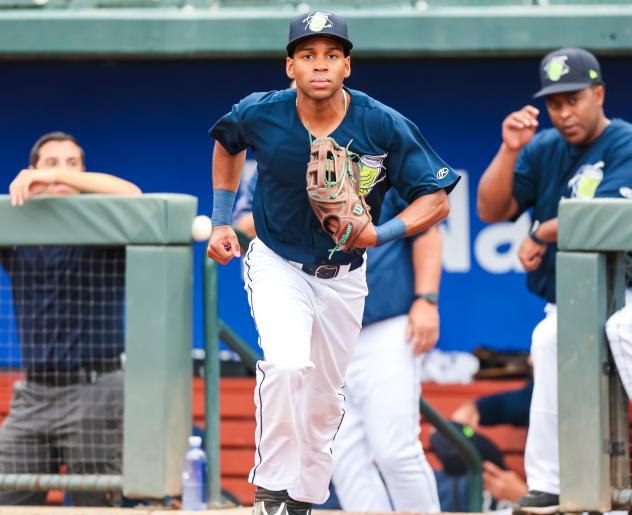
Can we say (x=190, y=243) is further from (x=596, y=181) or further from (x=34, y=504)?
(x=596, y=181)

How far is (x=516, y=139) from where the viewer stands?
4.80 m

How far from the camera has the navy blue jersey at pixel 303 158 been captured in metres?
3.74

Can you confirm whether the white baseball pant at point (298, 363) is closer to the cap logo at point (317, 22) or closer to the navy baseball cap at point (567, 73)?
the cap logo at point (317, 22)

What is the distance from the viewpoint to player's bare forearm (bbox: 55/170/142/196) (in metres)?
4.60

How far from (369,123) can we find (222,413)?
289cm

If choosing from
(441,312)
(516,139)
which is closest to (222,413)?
(441,312)

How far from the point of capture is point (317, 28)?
142 inches

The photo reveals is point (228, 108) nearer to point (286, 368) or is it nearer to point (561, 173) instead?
point (561, 173)

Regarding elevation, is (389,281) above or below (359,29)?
below

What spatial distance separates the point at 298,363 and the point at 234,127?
75 centimetres

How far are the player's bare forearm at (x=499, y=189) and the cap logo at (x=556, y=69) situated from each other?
31 centimetres

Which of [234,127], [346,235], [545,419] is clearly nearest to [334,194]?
[346,235]

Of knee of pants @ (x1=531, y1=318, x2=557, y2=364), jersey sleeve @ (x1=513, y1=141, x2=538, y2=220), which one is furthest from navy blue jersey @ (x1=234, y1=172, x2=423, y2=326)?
knee of pants @ (x1=531, y1=318, x2=557, y2=364)

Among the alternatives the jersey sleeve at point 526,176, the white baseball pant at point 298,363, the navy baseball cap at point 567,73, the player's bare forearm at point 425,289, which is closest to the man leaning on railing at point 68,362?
the white baseball pant at point 298,363
